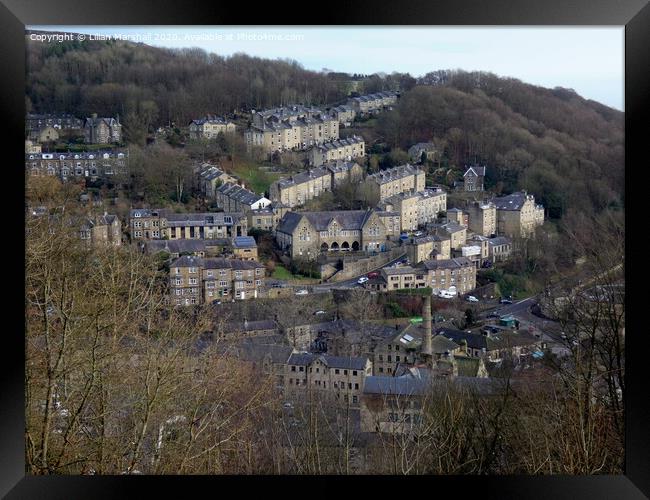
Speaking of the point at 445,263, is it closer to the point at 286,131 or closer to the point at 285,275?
the point at 285,275

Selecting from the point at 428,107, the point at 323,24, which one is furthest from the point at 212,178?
the point at 323,24

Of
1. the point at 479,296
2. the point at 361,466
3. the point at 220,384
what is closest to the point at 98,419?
the point at 220,384

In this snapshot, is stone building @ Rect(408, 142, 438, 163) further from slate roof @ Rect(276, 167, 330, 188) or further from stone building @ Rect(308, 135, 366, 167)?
slate roof @ Rect(276, 167, 330, 188)

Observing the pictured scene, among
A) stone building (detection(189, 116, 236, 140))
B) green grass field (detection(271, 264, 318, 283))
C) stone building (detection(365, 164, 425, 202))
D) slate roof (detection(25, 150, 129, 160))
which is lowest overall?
green grass field (detection(271, 264, 318, 283))

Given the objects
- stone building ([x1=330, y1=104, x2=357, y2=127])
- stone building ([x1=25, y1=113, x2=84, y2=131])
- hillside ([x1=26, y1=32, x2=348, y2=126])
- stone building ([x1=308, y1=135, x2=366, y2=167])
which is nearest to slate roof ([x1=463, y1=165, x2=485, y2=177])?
stone building ([x1=308, y1=135, x2=366, y2=167])

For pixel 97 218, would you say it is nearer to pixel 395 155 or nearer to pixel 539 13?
pixel 395 155

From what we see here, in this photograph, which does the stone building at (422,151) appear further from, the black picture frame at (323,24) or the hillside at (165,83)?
the black picture frame at (323,24)
